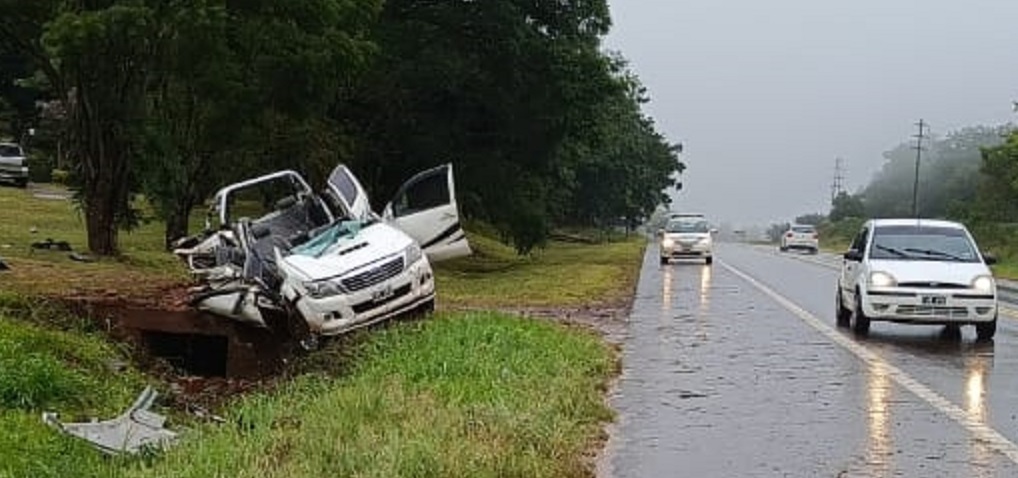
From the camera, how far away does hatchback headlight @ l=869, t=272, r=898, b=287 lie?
58.2 feet

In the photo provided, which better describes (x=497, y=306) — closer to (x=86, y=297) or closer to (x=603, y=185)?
(x=86, y=297)

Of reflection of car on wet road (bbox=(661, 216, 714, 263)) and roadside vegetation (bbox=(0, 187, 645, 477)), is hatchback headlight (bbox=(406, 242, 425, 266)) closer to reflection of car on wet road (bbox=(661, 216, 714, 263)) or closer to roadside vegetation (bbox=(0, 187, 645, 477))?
roadside vegetation (bbox=(0, 187, 645, 477))

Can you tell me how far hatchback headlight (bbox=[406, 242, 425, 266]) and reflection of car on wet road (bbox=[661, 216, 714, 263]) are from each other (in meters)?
28.4

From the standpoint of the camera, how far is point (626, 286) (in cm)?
2956

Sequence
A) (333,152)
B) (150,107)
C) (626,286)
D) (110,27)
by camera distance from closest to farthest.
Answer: (110,27)
(150,107)
(626,286)
(333,152)

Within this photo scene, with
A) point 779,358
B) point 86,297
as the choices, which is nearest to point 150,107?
point 86,297

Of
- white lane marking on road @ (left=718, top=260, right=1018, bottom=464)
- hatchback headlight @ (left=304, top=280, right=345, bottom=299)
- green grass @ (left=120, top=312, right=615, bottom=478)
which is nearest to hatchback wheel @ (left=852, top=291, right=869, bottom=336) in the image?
white lane marking on road @ (left=718, top=260, right=1018, bottom=464)

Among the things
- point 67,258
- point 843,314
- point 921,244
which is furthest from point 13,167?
point 921,244

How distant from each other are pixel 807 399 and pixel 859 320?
6721mm

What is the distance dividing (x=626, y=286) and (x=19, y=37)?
12.7 metres

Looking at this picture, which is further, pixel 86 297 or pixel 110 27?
pixel 110 27

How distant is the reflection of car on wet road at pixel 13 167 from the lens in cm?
5016

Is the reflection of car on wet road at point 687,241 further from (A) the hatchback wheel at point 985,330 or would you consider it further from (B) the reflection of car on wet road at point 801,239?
(A) the hatchback wheel at point 985,330

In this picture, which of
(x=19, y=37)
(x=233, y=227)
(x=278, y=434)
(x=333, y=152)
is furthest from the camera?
(x=333, y=152)
